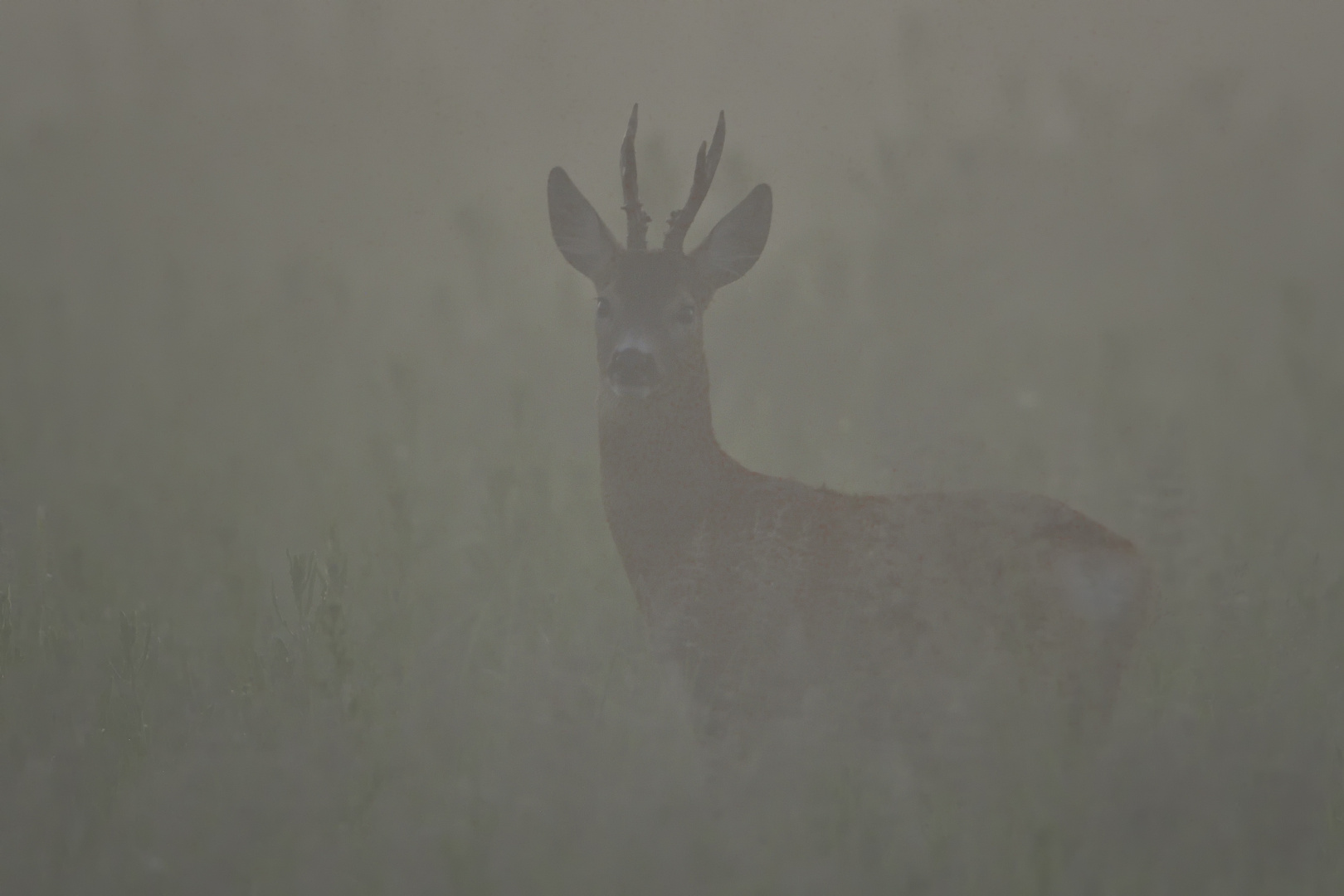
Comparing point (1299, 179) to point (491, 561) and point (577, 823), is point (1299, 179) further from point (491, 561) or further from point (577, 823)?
point (577, 823)

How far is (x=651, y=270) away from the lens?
480 centimetres

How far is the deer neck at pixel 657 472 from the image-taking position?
4.51 metres

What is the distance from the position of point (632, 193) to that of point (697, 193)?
0.24 m

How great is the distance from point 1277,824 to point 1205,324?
16.5 ft

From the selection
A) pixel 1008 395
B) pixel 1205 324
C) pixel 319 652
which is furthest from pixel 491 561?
pixel 1205 324

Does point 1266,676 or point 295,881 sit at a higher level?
point 1266,676

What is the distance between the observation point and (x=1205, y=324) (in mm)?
7812

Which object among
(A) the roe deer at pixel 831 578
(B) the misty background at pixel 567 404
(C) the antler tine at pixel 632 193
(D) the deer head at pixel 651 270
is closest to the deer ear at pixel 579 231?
(D) the deer head at pixel 651 270

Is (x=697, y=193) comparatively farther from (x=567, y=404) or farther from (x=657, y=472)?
(x=567, y=404)

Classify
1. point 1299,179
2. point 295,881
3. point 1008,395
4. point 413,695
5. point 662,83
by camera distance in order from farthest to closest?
point 662,83, point 1299,179, point 1008,395, point 413,695, point 295,881

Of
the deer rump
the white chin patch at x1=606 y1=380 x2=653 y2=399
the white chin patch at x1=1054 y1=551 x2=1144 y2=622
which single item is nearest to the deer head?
the white chin patch at x1=606 y1=380 x2=653 y2=399

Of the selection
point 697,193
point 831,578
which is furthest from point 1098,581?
point 697,193

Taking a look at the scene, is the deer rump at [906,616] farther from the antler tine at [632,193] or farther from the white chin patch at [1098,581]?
the antler tine at [632,193]

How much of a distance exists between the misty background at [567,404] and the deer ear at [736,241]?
96cm
